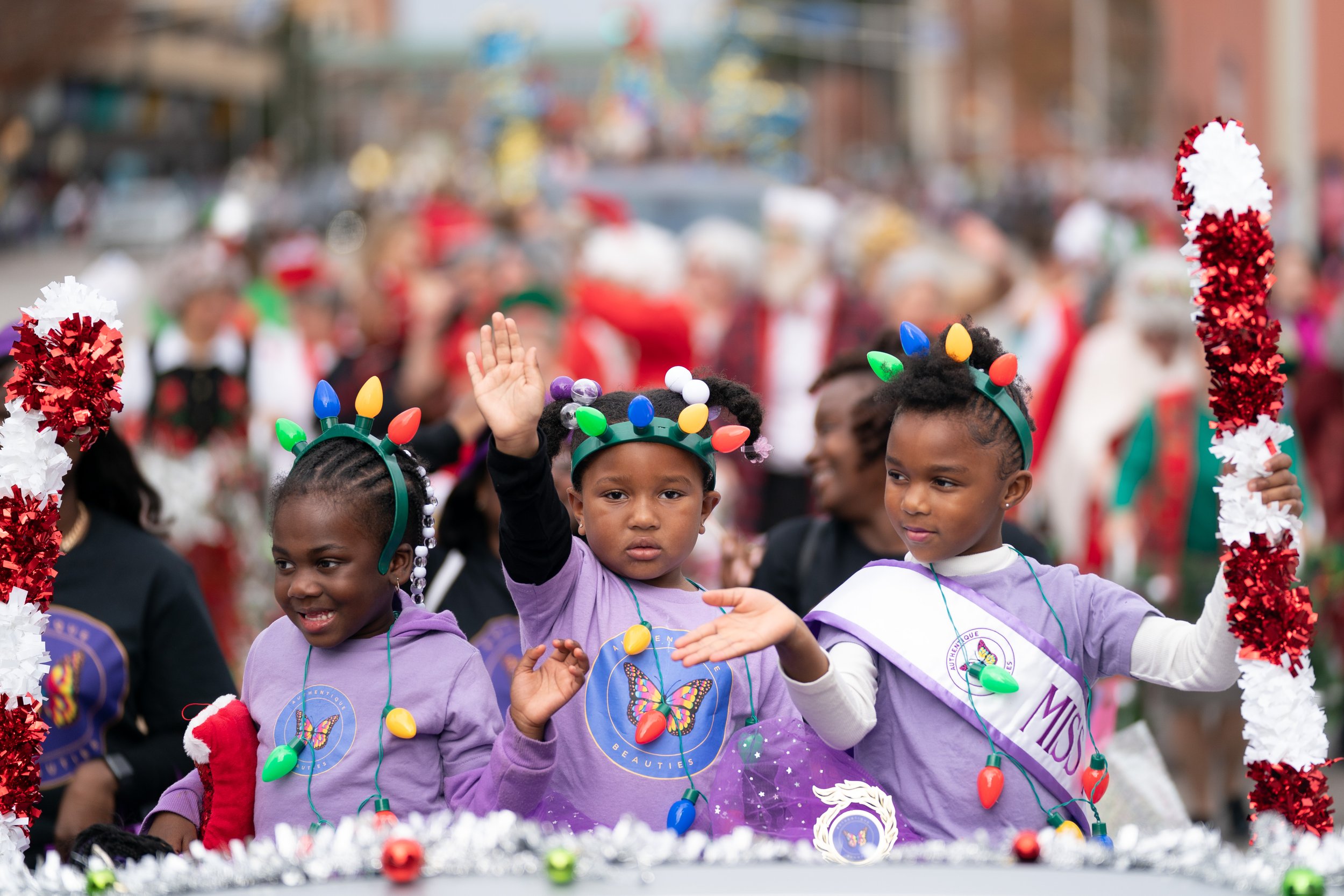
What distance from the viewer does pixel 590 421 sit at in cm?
294

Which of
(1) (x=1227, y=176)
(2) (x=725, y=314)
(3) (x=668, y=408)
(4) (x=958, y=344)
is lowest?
(3) (x=668, y=408)

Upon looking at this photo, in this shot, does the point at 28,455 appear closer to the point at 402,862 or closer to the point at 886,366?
the point at 402,862

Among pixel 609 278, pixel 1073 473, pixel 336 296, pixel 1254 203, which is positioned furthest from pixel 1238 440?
pixel 336 296

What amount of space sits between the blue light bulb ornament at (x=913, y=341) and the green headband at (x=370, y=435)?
864mm

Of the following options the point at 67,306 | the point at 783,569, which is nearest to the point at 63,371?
the point at 67,306

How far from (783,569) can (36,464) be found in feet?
6.74

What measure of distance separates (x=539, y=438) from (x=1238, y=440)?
1.17m

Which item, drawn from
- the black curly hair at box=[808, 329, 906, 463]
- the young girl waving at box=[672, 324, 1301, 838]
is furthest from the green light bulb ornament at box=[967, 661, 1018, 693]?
the black curly hair at box=[808, 329, 906, 463]

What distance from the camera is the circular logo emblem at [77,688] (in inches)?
134

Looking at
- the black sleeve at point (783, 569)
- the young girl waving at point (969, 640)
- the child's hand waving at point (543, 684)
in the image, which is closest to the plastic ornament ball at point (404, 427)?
the child's hand waving at point (543, 684)

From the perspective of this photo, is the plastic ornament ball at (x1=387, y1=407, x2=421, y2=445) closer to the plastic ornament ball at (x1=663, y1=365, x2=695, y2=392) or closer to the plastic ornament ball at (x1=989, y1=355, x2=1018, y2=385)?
the plastic ornament ball at (x1=663, y1=365, x2=695, y2=392)

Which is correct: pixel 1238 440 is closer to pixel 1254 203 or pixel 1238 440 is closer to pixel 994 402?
pixel 1254 203

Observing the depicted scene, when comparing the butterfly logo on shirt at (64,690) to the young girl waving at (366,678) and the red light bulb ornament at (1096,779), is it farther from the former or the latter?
the red light bulb ornament at (1096,779)

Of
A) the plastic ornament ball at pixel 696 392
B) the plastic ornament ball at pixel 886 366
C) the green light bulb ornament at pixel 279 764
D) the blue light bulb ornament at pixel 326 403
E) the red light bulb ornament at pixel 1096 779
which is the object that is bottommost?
the red light bulb ornament at pixel 1096 779
